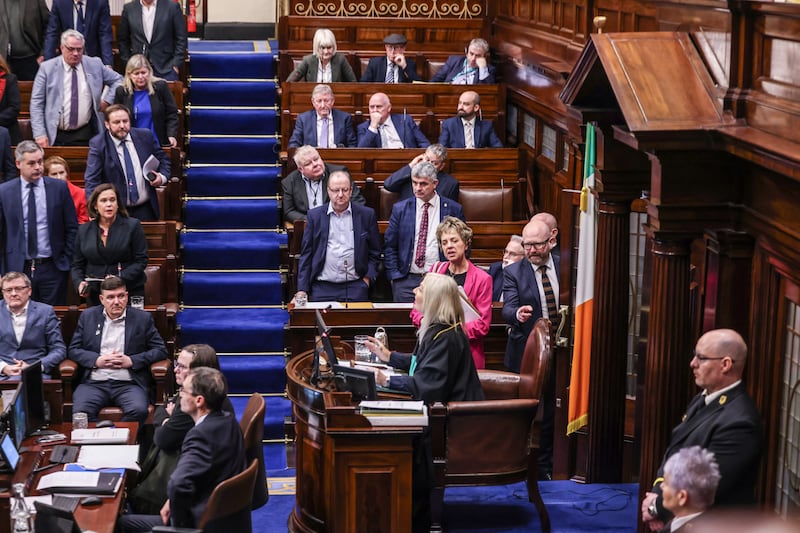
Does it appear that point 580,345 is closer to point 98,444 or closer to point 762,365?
point 762,365

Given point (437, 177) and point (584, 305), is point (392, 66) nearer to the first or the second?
point (437, 177)

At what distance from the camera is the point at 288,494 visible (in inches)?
279

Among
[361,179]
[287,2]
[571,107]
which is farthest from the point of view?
[287,2]

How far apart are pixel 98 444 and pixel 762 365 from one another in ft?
10.3

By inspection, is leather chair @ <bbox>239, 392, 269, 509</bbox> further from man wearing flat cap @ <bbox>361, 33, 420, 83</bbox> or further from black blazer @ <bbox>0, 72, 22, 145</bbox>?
man wearing flat cap @ <bbox>361, 33, 420, 83</bbox>

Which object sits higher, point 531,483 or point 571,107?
point 571,107

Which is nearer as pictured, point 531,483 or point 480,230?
point 531,483

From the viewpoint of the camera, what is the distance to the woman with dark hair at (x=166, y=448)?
18.6 feet

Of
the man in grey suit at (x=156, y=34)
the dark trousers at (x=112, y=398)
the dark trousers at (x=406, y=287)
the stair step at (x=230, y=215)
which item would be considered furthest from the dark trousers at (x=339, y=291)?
the man in grey suit at (x=156, y=34)

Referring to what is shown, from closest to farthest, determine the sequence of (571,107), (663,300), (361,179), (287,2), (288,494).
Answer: (663,300) < (571,107) < (288,494) < (361,179) < (287,2)

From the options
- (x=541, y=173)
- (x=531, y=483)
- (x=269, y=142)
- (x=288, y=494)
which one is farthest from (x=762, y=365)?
(x=269, y=142)

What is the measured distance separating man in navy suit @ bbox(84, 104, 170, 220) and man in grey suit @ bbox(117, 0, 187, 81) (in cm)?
206

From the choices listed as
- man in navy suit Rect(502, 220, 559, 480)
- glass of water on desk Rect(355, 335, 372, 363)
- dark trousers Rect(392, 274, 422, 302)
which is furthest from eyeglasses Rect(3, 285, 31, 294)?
man in navy suit Rect(502, 220, 559, 480)

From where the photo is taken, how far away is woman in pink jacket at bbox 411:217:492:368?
6922 millimetres
